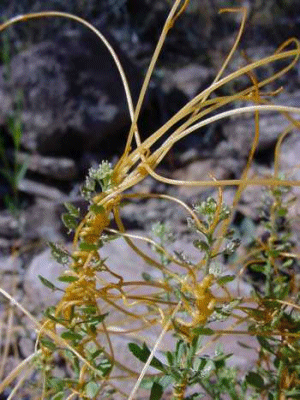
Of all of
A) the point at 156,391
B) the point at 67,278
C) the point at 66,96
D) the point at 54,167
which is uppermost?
the point at 66,96

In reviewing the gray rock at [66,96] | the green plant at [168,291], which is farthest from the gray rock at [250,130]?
the green plant at [168,291]

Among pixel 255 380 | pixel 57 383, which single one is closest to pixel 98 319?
pixel 57 383

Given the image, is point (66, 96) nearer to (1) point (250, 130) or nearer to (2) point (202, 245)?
(1) point (250, 130)

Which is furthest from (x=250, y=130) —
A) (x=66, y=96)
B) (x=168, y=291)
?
(x=168, y=291)

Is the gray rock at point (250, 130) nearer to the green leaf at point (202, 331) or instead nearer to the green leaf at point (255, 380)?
the green leaf at point (255, 380)

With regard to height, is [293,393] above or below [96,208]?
below

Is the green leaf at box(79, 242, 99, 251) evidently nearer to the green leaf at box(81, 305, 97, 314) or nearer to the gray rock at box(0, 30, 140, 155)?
the green leaf at box(81, 305, 97, 314)

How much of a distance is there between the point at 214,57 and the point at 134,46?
0.44 meters

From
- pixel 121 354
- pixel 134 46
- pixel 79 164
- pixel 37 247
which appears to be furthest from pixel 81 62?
pixel 121 354

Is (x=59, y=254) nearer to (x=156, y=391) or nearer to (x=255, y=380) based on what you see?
(x=156, y=391)

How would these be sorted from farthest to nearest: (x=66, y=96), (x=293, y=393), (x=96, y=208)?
(x=66, y=96)
(x=293, y=393)
(x=96, y=208)

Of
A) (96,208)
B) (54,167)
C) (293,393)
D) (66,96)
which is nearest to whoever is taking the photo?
(96,208)

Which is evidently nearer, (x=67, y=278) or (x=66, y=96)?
(x=67, y=278)

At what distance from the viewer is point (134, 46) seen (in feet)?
13.3
